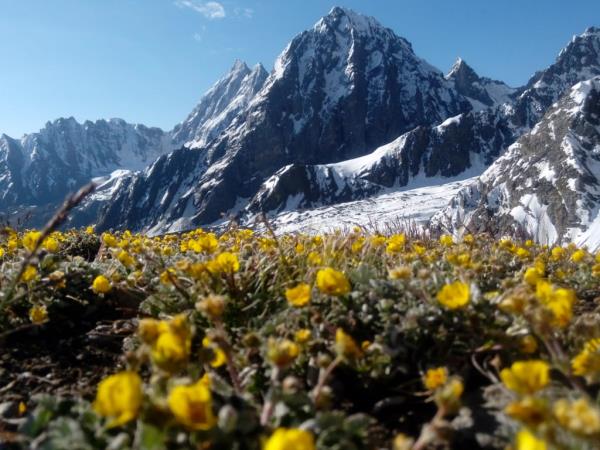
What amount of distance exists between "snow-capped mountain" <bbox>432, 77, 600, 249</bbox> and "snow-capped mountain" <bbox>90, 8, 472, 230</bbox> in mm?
88519

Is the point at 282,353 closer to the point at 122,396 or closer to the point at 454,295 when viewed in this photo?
the point at 122,396

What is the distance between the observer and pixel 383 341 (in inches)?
69.6

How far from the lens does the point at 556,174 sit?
2785 inches

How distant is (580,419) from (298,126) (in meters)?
177

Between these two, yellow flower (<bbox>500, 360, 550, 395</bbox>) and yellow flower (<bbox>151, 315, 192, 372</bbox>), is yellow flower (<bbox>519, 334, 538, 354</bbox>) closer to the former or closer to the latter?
yellow flower (<bbox>500, 360, 550, 395</bbox>)

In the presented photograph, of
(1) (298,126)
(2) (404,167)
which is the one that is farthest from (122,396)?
(1) (298,126)

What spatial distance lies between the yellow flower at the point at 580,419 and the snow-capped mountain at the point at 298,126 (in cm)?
14849

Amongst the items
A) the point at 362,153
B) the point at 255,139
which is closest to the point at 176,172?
the point at 255,139

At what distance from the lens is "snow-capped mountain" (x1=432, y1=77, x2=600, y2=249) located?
61.1 metres

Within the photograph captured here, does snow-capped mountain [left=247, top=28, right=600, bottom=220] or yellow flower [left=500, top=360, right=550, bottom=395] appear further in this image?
snow-capped mountain [left=247, top=28, right=600, bottom=220]

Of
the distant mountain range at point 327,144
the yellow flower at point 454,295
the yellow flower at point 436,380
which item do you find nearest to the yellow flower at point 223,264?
the yellow flower at point 454,295

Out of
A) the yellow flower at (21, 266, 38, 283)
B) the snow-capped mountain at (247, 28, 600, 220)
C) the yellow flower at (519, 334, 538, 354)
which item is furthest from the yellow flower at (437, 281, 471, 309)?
the snow-capped mountain at (247, 28, 600, 220)

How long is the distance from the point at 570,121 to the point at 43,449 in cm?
9737

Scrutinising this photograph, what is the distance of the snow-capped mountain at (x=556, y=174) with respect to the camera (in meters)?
61.1
